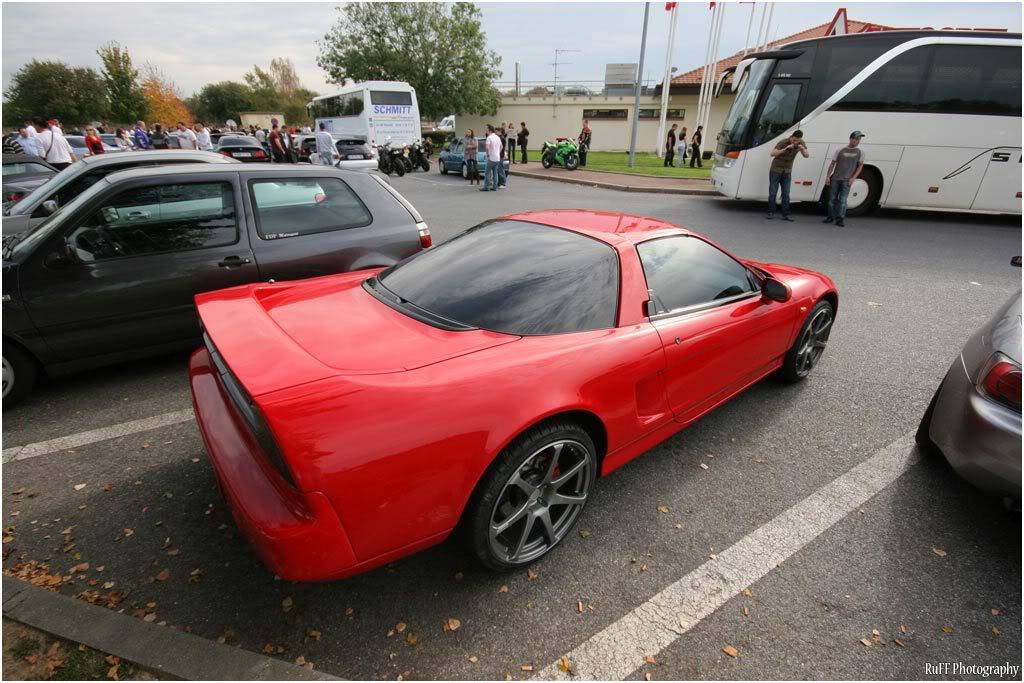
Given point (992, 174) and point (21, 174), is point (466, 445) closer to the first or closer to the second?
point (21, 174)

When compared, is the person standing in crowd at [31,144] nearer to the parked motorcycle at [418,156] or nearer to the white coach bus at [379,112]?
the parked motorcycle at [418,156]

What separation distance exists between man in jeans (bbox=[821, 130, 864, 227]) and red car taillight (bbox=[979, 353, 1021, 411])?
8.48 meters

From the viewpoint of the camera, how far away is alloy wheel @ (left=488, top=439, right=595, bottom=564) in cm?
207

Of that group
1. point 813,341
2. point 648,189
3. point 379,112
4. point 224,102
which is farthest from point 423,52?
point 224,102

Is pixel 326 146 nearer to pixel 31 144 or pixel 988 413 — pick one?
pixel 31 144

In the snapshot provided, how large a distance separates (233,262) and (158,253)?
0.46 meters

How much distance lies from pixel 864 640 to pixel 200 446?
3.33 m

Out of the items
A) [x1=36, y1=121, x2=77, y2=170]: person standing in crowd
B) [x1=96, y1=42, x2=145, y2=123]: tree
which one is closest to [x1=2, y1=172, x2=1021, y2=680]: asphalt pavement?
[x1=36, y1=121, x2=77, y2=170]: person standing in crowd

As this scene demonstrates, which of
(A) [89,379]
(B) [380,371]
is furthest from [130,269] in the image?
(B) [380,371]

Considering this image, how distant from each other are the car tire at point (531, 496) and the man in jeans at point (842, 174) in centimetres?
963

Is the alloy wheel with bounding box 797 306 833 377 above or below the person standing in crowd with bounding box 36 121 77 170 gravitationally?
below

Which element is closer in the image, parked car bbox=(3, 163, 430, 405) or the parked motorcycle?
parked car bbox=(3, 163, 430, 405)

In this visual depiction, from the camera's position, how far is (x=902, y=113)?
31.3ft

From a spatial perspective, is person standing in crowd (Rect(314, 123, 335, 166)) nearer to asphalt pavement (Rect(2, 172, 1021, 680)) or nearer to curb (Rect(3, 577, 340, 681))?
asphalt pavement (Rect(2, 172, 1021, 680))
